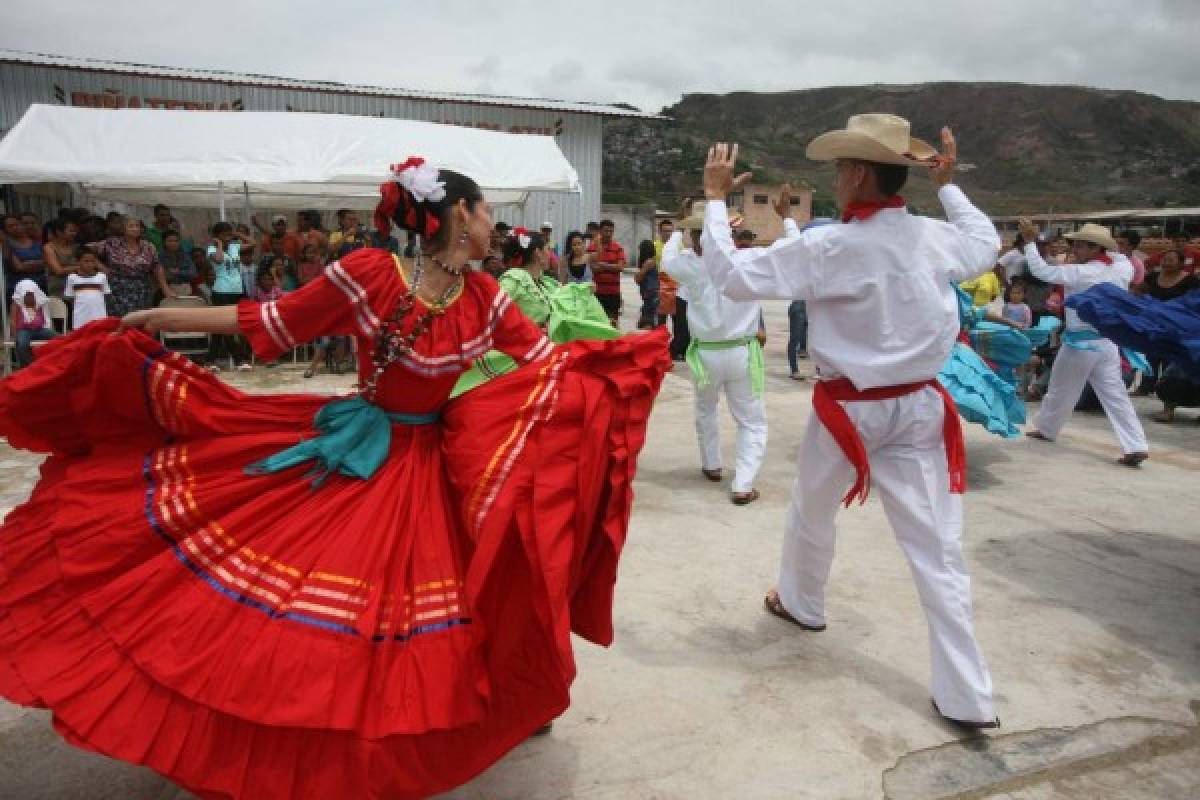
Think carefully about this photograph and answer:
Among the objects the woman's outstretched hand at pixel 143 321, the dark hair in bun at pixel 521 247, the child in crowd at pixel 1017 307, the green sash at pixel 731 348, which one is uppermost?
the dark hair in bun at pixel 521 247

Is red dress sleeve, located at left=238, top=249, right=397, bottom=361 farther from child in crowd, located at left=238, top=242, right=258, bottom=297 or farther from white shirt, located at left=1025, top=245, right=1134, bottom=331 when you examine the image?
child in crowd, located at left=238, top=242, right=258, bottom=297

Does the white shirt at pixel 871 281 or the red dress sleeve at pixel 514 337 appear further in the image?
the white shirt at pixel 871 281

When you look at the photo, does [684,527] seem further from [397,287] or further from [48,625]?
[48,625]

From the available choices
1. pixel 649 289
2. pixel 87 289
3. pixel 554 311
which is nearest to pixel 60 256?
pixel 87 289

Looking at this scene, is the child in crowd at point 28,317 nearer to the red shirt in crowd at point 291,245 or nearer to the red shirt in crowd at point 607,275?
the red shirt in crowd at point 291,245

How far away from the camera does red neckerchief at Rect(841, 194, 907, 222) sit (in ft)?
10.2

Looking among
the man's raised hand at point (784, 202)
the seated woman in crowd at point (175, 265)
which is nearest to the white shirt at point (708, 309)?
the man's raised hand at point (784, 202)

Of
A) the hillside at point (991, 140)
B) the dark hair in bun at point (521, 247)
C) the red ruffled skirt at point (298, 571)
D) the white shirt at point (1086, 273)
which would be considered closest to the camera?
the red ruffled skirt at point (298, 571)

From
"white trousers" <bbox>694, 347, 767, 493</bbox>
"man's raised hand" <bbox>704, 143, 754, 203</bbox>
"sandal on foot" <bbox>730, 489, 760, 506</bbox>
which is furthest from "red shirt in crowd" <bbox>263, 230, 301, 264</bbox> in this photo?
"man's raised hand" <bbox>704, 143, 754, 203</bbox>

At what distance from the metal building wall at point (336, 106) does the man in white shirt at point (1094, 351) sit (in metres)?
9.23

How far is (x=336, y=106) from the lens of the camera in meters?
18.0

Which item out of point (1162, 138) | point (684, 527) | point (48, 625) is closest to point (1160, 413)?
point (684, 527)

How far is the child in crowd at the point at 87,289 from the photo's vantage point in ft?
29.9

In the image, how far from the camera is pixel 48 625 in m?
2.19
